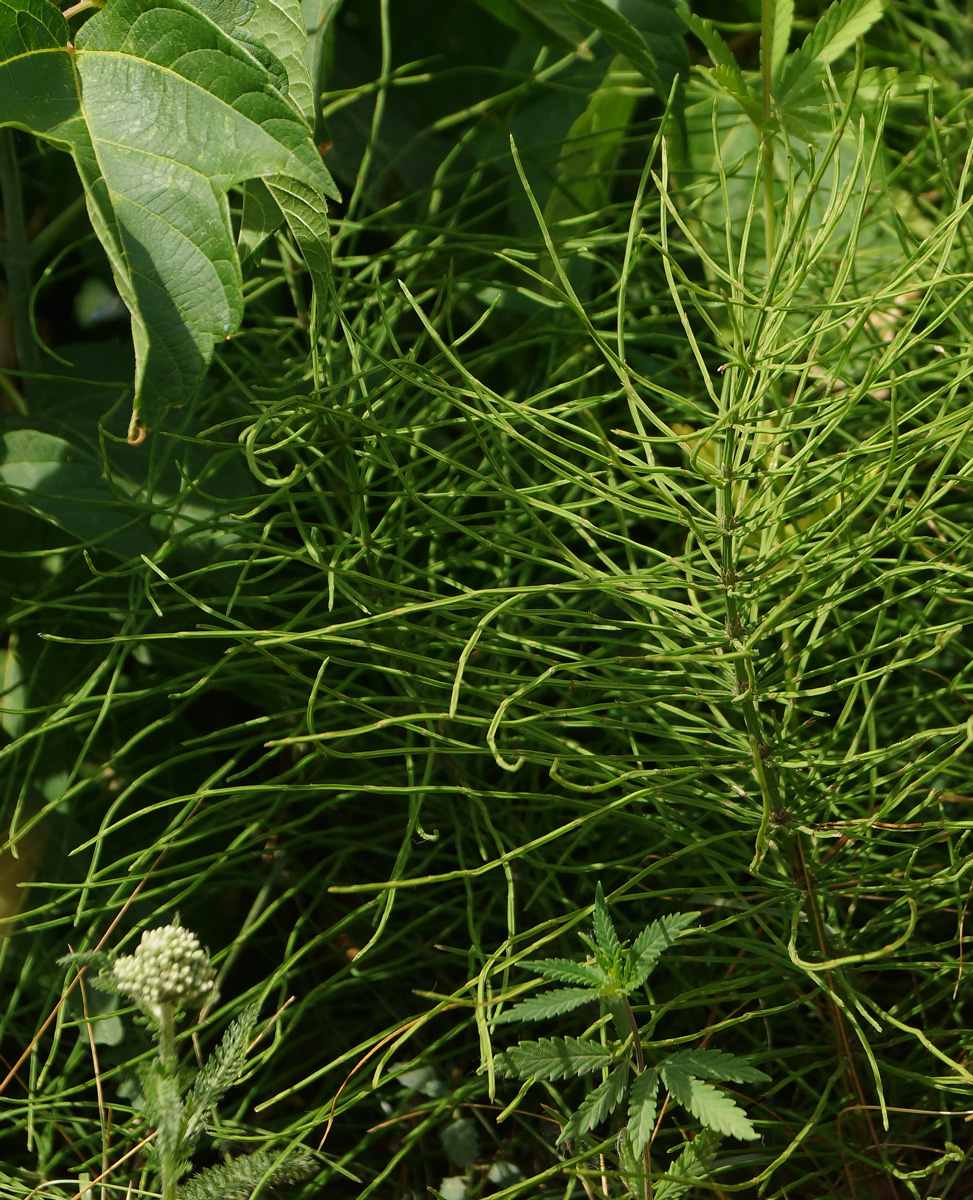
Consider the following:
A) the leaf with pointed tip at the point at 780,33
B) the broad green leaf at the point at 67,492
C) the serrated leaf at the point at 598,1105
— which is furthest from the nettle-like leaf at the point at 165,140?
the serrated leaf at the point at 598,1105

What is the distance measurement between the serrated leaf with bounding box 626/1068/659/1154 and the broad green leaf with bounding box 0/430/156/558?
1.39 feet

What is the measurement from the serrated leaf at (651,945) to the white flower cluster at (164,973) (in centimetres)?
21

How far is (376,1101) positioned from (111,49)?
643 millimetres

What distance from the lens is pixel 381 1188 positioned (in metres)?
0.69

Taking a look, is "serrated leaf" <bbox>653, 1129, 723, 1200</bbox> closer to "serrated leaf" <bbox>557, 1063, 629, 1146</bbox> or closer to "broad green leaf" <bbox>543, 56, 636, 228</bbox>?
"serrated leaf" <bbox>557, 1063, 629, 1146</bbox>

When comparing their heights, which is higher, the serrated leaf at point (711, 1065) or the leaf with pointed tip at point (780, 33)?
the leaf with pointed tip at point (780, 33)

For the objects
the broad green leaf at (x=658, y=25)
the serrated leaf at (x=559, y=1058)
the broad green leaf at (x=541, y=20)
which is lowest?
the serrated leaf at (x=559, y=1058)

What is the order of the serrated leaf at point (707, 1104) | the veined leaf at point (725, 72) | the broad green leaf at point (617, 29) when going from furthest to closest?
the broad green leaf at point (617, 29) < the veined leaf at point (725, 72) < the serrated leaf at point (707, 1104)

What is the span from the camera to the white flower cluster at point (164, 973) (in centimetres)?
52

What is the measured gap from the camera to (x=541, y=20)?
855 mm

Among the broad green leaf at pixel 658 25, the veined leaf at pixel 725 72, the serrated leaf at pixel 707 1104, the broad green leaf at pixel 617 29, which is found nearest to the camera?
the serrated leaf at pixel 707 1104

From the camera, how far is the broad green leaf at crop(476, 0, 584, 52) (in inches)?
33.4

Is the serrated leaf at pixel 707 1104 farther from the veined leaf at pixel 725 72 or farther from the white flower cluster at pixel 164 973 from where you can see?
the veined leaf at pixel 725 72

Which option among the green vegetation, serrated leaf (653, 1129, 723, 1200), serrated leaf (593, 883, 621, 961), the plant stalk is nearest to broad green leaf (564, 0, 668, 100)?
the green vegetation
